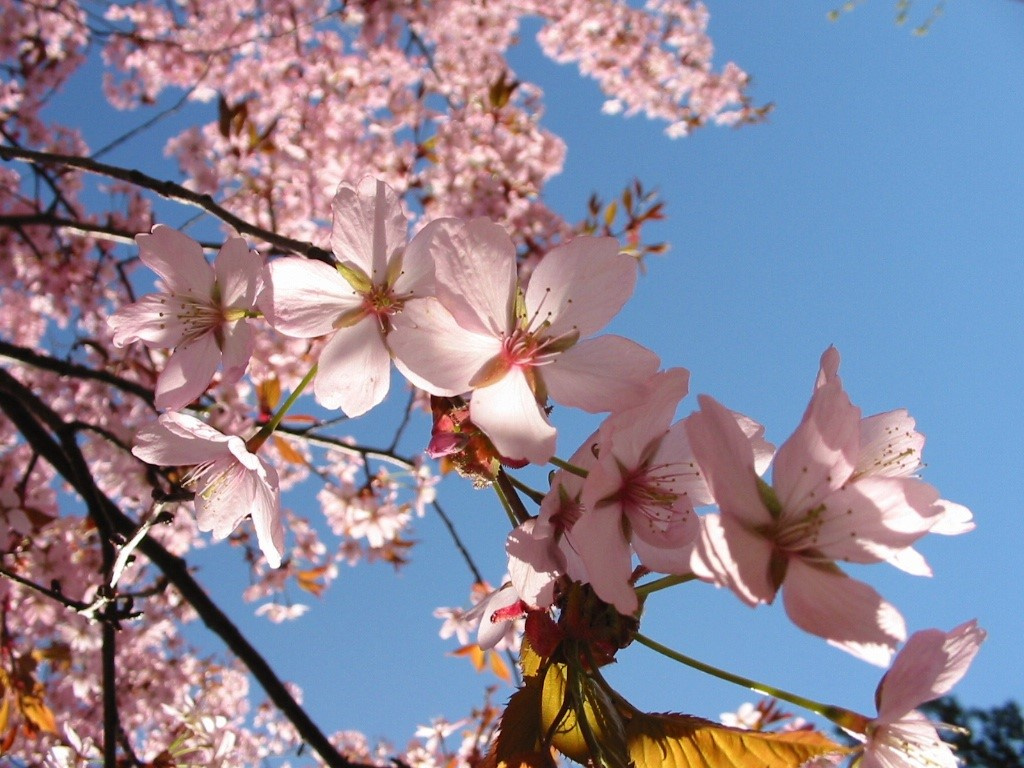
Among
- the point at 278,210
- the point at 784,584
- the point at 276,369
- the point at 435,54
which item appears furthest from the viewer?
the point at 435,54

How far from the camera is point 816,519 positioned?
714mm

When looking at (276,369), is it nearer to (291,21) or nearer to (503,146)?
(503,146)

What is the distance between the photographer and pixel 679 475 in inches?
35.1

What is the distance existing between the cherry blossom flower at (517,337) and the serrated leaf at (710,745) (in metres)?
0.32

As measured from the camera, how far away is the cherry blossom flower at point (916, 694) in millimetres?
721

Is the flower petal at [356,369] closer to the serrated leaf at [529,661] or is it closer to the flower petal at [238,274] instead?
the flower petal at [238,274]

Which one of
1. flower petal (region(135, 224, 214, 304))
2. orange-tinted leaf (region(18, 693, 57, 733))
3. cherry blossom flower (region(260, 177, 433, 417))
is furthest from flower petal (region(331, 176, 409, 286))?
orange-tinted leaf (region(18, 693, 57, 733))

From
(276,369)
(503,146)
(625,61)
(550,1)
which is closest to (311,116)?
(503,146)

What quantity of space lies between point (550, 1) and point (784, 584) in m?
8.80

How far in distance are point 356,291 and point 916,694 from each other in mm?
804

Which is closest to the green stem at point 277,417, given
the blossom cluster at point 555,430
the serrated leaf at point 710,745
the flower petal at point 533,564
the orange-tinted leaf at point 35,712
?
the blossom cluster at point 555,430

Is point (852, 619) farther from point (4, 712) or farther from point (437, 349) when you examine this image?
point (4, 712)

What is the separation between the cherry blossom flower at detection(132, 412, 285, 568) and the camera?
953 mm

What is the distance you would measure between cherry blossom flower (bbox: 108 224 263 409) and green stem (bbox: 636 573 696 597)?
591mm
